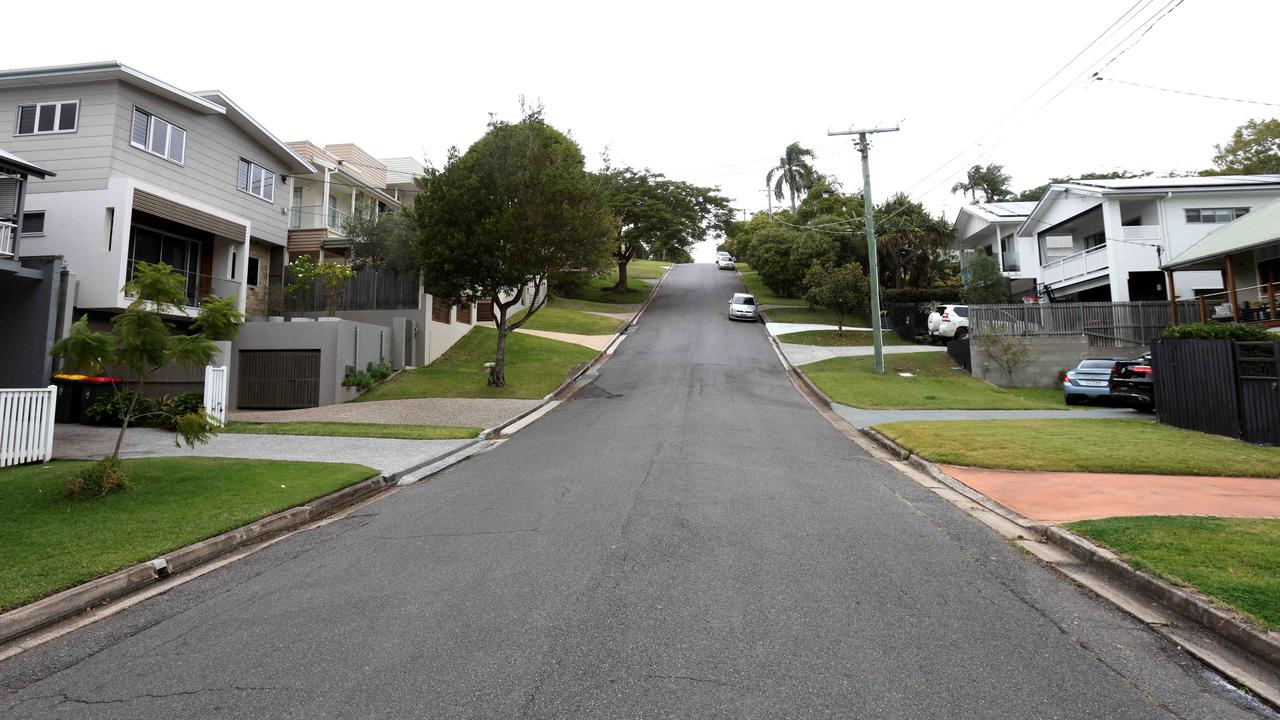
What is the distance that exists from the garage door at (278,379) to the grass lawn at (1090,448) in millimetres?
16225

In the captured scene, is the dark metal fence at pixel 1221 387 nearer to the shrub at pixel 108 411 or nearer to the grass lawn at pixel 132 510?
the grass lawn at pixel 132 510

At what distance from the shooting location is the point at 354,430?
15109 millimetres

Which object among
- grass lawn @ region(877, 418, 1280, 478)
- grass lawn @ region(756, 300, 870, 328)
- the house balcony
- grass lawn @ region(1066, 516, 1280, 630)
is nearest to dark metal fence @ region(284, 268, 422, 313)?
grass lawn @ region(877, 418, 1280, 478)

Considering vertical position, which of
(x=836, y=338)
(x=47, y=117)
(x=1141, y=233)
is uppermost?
(x=47, y=117)

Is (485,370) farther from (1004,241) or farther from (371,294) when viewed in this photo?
(1004,241)

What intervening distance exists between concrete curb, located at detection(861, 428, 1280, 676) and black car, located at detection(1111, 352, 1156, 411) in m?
11.6

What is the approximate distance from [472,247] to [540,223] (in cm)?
228

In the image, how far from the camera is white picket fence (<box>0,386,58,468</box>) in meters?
10.2

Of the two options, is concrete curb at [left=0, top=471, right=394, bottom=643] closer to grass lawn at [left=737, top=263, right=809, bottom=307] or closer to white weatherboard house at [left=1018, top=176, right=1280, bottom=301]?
white weatherboard house at [left=1018, top=176, right=1280, bottom=301]

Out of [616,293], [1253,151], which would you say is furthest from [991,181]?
[616,293]

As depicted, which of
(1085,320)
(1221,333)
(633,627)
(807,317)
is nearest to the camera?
(633,627)

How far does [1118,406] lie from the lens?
1770 centimetres

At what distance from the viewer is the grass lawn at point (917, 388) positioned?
18312 mm

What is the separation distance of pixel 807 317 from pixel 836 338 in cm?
786
